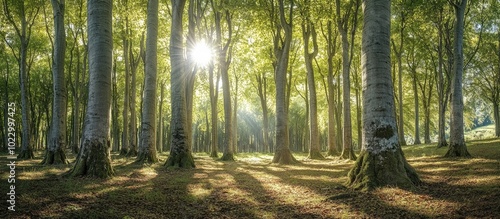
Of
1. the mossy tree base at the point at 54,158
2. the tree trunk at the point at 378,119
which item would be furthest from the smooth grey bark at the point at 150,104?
the tree trunk at the point at 378,119

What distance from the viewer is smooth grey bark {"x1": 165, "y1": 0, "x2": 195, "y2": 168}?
41.1 ft

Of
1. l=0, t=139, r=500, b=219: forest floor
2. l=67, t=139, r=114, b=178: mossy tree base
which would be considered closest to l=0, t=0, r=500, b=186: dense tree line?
l=67, t=139, r=114, b=178: mossy tree base

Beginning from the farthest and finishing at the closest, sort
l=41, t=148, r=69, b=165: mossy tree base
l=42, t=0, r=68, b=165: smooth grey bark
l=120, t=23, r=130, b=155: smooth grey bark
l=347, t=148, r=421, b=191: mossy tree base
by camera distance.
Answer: l=120, t=23, r=130, b=155: smooth grey bark
l=42, t=0, r=68, b=165: smooth grey bark
l=41, t=148, r=69, b=165: mossy tree base
l=347, t=148, r=421, b=191: mossy tree base

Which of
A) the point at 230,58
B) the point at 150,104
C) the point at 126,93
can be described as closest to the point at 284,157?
the point at 150,104

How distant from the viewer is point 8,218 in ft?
13.6

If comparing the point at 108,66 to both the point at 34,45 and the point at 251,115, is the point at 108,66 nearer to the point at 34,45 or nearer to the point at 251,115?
the point at 34,45

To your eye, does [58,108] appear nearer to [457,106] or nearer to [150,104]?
[150,104]

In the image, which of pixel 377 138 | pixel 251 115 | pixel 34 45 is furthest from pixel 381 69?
pixel 251 115

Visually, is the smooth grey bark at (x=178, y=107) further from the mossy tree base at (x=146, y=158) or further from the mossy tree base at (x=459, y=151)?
the mossy tree base at (x=459, y=151)

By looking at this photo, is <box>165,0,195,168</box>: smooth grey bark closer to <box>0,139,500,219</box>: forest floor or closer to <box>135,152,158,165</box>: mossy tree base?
<box>135,152,158,165</box>: mossy tree base

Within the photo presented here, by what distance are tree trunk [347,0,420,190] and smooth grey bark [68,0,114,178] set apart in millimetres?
6864

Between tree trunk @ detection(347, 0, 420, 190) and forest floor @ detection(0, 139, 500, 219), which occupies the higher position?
tree trunk @ detection(347, 0, 420, 190)

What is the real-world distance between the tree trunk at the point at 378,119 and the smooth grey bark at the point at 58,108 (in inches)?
497

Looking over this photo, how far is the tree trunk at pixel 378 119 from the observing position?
6.66 metres
